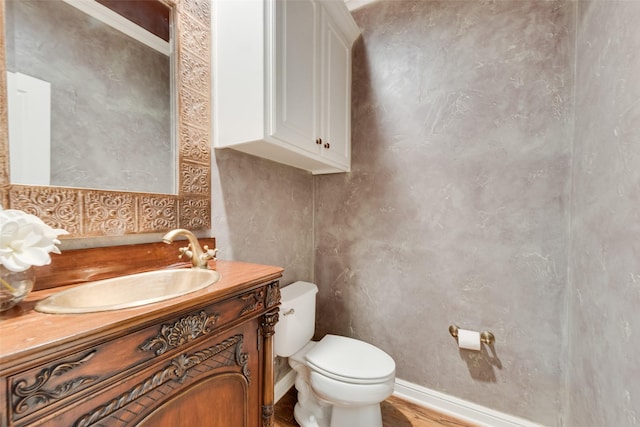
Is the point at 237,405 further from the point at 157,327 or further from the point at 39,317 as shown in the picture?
the point at 39,317

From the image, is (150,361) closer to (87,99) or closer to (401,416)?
(87,99)

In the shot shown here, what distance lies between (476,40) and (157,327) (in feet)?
6.27

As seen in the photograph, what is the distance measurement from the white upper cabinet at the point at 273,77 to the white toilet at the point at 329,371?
2.73 ft

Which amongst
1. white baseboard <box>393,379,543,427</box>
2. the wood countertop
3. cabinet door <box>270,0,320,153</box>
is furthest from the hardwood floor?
cabinet door <box>270,0,320,153</box>

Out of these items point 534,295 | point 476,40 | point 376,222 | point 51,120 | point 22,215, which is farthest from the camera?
point 376,222

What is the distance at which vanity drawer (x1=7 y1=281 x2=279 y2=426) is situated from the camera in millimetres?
364

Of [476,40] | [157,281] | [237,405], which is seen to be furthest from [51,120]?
[476,40]

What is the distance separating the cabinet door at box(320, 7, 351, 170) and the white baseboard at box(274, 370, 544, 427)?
1456mm

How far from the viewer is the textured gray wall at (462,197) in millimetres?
1228

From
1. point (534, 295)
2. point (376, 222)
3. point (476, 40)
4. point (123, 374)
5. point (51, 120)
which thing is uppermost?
point (476, 40)

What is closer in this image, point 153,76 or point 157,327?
point 157,327

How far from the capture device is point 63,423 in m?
0.41

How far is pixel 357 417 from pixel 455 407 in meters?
0.65

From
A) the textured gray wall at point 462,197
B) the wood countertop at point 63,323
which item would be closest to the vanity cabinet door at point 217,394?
the wood countertop at point 63,323
